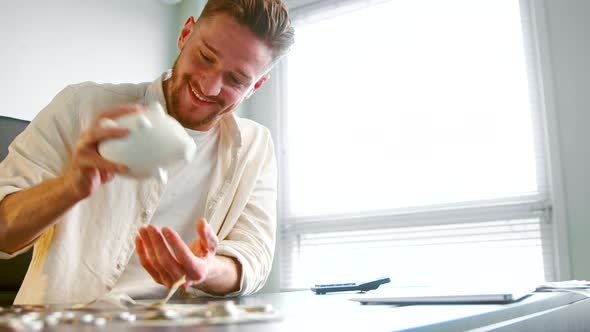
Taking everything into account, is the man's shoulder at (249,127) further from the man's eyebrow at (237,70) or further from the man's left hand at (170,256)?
the man's left hand at (170,256)

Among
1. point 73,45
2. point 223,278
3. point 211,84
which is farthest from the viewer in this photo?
point 73,45

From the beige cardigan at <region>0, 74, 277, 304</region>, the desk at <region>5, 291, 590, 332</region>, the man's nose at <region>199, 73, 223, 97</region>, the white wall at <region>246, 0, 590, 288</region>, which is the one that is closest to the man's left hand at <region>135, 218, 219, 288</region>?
the desk at <region>5, 291, 590, 332</region>

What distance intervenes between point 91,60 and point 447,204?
182 cm

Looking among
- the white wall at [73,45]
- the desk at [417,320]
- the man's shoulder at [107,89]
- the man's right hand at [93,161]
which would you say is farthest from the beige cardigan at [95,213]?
the white wall at [73,45]

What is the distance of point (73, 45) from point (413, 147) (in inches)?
66.5

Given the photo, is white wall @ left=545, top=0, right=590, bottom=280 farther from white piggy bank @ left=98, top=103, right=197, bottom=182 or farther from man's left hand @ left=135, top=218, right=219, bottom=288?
white piggy bank @ left=98, top=103, right=197, bottom=182

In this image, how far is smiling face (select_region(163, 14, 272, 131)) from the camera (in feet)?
4.03

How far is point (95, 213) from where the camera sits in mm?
1205

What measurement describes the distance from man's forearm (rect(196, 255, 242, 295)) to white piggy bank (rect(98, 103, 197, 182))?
441mm

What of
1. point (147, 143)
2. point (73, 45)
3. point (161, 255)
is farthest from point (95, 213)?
point (73, 45)

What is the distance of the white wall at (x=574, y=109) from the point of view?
2303mm

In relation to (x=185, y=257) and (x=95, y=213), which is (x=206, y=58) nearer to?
(x=95, y=213)

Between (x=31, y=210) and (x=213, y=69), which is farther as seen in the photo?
(x=213, y=69)

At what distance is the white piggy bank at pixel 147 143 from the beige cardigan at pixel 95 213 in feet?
1.56
